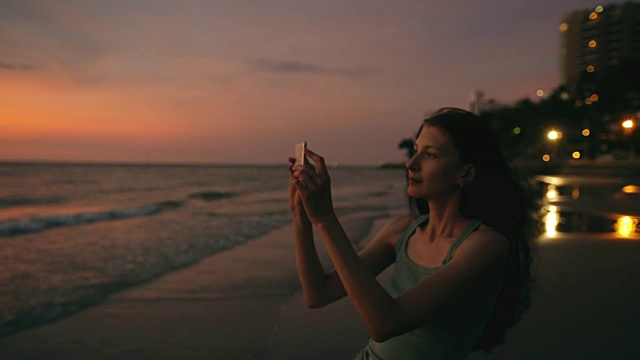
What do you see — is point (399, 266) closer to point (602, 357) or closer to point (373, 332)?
point (373, 332)

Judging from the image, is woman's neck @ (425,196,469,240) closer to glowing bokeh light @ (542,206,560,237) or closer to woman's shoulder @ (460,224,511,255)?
woman's shoulder @ (460,224,511,255)

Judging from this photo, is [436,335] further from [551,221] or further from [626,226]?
[551,221]

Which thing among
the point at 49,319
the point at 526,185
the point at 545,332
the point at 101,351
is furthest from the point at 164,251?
the point at 526,185

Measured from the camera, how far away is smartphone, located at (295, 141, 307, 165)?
1.49m

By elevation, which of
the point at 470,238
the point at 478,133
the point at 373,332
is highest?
the point at 478,133

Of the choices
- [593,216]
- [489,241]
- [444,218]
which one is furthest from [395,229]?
[593,216]

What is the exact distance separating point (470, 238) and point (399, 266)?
0.33 meters

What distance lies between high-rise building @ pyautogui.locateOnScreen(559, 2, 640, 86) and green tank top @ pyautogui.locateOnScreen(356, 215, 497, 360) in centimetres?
12467

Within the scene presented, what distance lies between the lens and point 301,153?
150cm

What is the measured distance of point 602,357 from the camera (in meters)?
3.84

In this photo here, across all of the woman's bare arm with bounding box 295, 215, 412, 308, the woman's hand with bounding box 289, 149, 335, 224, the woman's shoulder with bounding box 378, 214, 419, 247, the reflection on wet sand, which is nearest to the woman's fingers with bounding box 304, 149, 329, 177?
the woman's hand with bounding box 289, 149, 335, 224

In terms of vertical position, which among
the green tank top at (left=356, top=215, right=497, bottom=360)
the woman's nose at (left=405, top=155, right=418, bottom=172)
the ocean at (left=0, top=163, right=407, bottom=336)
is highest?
the woman's nose at (left=405, top=155, right=418, bottom=172)

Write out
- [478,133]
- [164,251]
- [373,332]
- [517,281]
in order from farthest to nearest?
[164,251]
[517,281]
[478,133]
[373,332]

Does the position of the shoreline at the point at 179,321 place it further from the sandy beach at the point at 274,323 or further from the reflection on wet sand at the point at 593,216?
the reflection on wet sand at the point at 593,216
